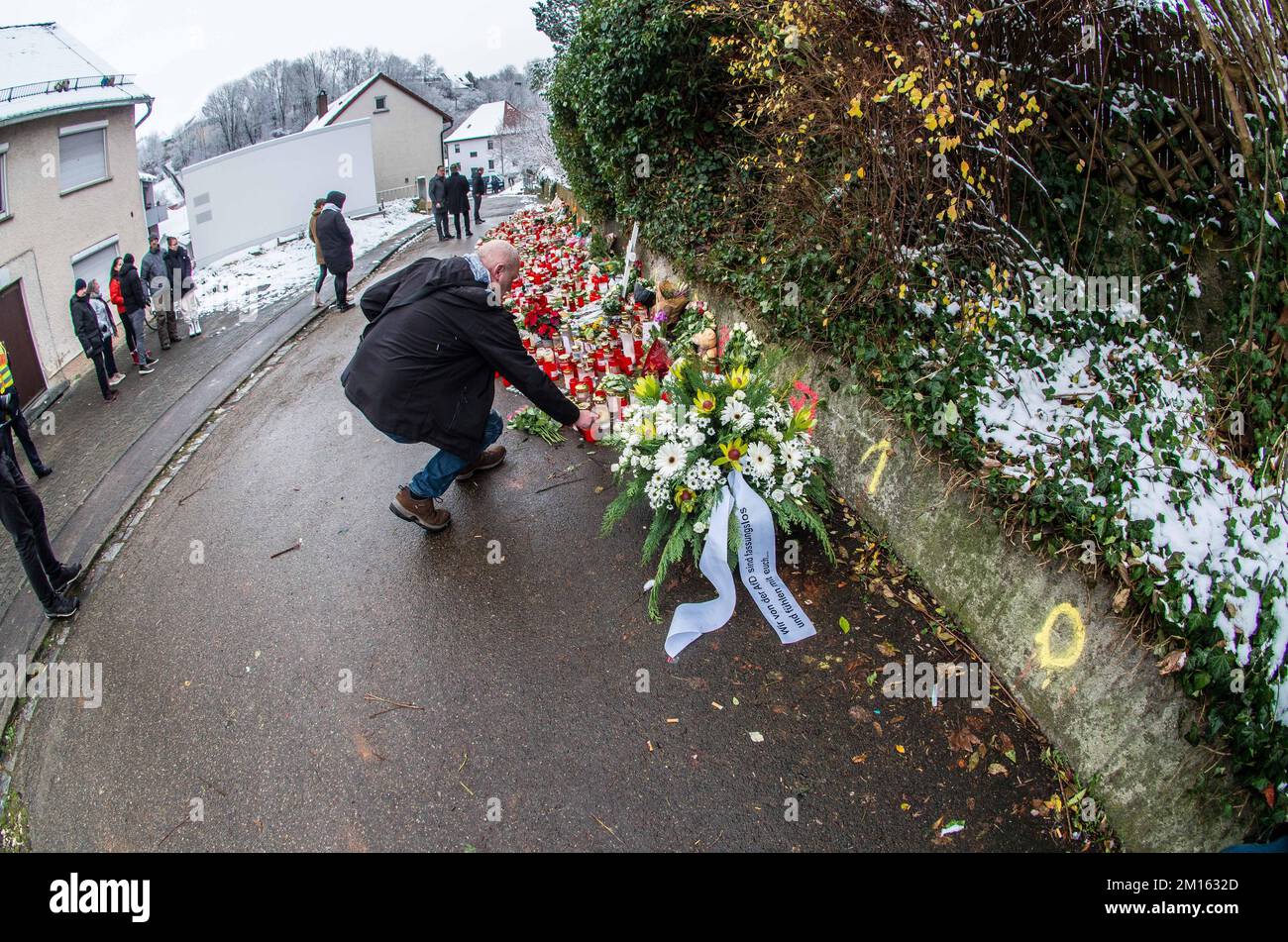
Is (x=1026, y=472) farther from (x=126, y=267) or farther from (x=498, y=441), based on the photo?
(x=126, y=267)

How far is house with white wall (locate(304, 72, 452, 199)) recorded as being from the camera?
41250 mm

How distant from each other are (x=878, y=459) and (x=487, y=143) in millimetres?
64594

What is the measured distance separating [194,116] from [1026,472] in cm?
10961

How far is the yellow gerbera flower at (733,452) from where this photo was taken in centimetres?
432

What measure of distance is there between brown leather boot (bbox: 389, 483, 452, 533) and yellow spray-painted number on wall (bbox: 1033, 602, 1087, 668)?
147 inches

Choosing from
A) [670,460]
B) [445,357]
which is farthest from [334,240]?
[670,460]

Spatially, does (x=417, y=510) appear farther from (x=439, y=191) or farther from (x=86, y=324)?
(x=439, y=191)

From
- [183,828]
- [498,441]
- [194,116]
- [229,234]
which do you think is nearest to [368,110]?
[229,234]

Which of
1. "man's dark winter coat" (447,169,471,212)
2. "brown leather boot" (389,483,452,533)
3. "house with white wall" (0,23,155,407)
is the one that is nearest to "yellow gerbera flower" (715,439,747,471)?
"brown leather boot" (389,483,452,533)

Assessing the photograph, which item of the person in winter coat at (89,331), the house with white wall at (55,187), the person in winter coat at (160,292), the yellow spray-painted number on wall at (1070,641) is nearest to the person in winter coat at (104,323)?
the person in winter coat at (89,331)

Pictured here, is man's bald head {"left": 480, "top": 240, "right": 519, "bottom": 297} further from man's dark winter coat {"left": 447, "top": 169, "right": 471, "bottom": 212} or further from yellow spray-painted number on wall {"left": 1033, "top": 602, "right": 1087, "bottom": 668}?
man's dark winter coat {"left": 447, "top": 169, "right": 471, "bottom": 212}

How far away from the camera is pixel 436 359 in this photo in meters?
4.45

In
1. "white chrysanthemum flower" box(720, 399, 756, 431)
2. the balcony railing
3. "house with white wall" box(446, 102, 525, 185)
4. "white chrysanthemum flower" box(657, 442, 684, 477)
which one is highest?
the balcony railing

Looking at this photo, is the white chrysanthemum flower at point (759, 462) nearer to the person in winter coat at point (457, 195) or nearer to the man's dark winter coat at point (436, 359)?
the man's dark winter coat at point (436, 359)
